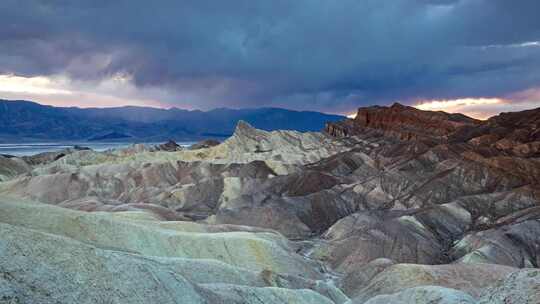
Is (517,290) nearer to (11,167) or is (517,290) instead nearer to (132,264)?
(132,264)

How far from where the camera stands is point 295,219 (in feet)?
273

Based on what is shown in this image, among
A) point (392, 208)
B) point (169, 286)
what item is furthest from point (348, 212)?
point (169, 286)

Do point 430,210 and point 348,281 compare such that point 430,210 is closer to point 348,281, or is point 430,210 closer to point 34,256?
point 348,281

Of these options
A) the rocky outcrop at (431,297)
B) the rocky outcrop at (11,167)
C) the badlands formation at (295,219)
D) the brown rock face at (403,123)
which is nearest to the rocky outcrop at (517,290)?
the badlands formation at (295,219)

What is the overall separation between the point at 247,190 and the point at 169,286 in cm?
7713

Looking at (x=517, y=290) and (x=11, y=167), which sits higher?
(x=517, y=290)

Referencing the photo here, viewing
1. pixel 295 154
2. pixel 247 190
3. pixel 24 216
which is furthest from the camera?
pixel 295 154

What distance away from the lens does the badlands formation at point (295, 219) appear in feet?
82.3

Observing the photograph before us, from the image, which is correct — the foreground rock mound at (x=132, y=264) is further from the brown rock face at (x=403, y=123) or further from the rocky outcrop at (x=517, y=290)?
the brown rock face at (x=403, y=123)

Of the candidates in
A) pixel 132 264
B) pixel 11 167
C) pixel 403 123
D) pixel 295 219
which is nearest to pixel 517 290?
pixel 132 264

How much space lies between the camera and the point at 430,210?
8006cm

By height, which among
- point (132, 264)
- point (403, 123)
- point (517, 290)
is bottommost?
point (132, 264)


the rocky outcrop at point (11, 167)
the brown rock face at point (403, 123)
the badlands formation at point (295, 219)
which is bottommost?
the rocky outcrop at point (11, 167)

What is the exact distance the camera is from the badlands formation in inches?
988
